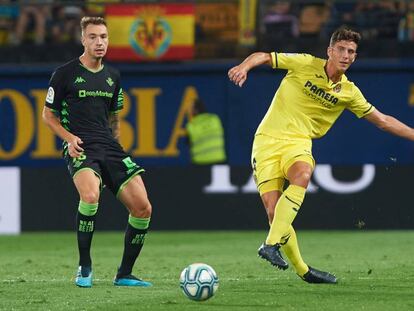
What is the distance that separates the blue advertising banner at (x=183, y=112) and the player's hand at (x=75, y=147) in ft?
30.7

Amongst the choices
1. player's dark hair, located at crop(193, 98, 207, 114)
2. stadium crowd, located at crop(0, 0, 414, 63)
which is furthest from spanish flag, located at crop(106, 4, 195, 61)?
player's dark hair, located at crop(193, 98, 207, 114)

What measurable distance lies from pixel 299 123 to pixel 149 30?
9.34m

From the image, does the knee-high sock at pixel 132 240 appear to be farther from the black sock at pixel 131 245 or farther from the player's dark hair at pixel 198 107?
the player's dark hair at pixel 198 107

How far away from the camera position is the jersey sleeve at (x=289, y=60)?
9430 mm

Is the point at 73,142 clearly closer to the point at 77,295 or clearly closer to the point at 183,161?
the point at 77,295

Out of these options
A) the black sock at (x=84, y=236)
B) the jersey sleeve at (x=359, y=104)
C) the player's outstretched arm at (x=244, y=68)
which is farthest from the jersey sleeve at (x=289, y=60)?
the black sock at (x=84, y=236)

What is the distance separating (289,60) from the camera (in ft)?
31.3

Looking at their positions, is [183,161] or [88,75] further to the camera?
[183,161]

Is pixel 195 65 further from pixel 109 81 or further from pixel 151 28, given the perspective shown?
pixel 109 81

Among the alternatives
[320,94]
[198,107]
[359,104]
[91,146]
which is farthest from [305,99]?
[198,107]

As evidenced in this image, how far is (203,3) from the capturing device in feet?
62.0

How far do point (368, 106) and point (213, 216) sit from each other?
7.22 m

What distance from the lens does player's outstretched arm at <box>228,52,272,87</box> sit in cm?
870

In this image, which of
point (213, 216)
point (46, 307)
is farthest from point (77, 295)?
point (213, 216)
